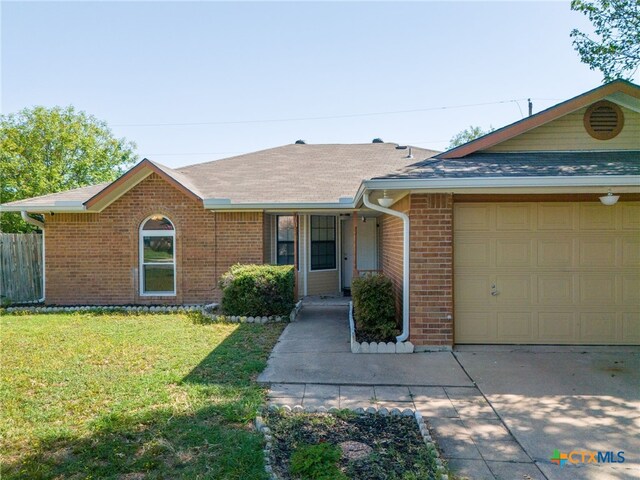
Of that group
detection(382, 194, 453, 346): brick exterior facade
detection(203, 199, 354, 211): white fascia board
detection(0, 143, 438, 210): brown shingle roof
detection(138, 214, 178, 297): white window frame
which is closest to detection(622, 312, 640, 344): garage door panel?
detection(382, 194, 453, 346): brick exterior facade

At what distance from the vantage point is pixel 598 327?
6938 millimetres

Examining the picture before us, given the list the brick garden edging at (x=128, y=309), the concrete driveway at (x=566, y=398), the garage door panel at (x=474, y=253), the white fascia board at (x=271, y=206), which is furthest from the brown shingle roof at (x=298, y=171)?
the concrete driveway at (x=566, y=398)

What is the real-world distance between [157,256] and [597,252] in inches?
399

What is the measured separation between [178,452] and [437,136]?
31981mm

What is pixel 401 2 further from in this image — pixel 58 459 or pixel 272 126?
pixel 272 126

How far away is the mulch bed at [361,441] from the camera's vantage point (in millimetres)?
3207

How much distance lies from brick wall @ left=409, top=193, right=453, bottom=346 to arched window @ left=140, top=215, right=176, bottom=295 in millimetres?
7144

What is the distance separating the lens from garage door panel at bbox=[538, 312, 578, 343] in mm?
6945

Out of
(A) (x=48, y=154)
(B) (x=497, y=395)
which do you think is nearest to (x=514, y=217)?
(B) (x=497, y=395)

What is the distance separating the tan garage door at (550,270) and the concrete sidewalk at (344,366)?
141cm

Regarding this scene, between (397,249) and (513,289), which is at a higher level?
(397,249)

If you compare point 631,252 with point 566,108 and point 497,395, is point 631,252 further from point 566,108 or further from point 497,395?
point 497,395

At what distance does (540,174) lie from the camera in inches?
236

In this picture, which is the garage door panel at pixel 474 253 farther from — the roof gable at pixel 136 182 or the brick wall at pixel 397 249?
the roof gable at pixel 136 182
